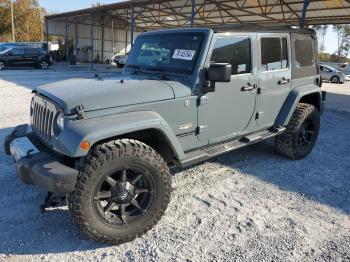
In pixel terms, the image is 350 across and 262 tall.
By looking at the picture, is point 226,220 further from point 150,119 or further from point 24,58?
point 24,58

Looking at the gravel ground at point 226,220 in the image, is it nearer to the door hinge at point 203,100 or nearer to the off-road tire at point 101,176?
the off-road tire at point 101,176

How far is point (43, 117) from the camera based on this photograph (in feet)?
11.2

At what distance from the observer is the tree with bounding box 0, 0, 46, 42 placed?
160 feet

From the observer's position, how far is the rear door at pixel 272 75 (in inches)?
176

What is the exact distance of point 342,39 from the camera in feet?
196

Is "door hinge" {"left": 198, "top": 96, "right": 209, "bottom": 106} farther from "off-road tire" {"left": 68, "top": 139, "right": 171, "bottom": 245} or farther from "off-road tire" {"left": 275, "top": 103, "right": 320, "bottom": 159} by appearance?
"off-road tire" {"left": 275, "top": 103, "right": 320, "bottom": 159}

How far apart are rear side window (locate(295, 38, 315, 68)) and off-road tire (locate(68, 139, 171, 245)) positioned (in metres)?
2.98

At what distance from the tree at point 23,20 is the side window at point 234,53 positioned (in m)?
52.7

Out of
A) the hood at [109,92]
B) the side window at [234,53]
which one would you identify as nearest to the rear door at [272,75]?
the side window at [234,53]

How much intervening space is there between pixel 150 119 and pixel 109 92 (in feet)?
1.54

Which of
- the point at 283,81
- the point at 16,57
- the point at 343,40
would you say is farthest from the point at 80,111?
the point at 343,40

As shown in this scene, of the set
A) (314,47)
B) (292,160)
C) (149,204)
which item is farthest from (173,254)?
(314,47)

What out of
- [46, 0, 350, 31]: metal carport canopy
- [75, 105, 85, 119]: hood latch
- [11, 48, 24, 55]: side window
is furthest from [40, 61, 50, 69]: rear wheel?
[75, 105, 85, 119]: hood latch

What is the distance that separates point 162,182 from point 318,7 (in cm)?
1737
